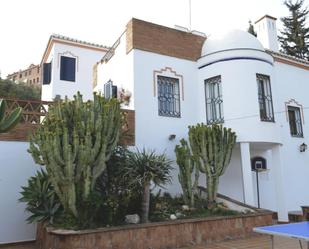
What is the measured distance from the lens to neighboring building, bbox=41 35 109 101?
17375 millimetres

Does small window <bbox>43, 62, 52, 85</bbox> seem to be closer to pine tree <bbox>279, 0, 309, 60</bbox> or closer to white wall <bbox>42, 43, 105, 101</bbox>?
white wall <bbox>42, 43, 105, 101</bbox>

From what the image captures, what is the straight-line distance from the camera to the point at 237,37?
12781mm

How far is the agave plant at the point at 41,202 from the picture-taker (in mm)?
8125

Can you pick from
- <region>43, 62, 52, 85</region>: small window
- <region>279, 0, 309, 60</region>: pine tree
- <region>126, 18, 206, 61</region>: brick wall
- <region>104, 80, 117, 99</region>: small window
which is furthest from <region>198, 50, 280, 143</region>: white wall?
<region>279, 0, 309, 60</region>: pine tree

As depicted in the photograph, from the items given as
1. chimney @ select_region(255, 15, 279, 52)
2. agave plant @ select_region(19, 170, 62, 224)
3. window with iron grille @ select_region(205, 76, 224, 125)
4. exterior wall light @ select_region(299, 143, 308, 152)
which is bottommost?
agave plant @ select_region(19, 170, 62, 224)

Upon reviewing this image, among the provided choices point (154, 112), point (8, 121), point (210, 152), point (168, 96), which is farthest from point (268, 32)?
point (8, 121)

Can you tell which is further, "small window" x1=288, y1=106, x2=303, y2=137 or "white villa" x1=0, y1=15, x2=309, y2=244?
"small window" x1=288, y1=106, x2=303, y2=137

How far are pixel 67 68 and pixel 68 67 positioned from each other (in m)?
0.08

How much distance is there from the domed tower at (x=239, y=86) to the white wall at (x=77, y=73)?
7649 mm

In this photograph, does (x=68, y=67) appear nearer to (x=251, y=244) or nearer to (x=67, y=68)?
(x=67, y=68)

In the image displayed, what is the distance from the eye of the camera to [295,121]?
49.6 feet

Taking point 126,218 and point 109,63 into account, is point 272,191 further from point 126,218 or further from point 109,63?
point 109,63

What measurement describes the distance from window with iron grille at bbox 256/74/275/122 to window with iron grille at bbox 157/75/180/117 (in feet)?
10.9

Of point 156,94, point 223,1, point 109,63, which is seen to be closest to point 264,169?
point 156,94
